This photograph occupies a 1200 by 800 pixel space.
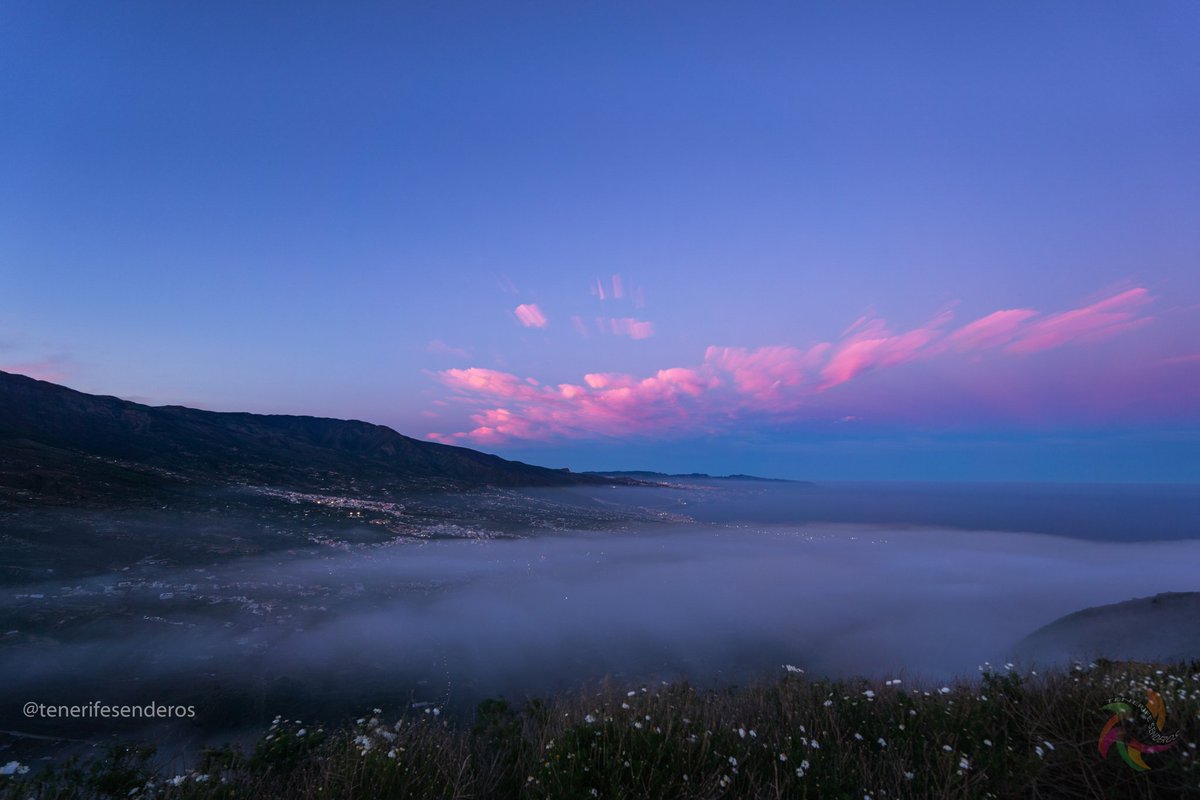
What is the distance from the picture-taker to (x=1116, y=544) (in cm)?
10450

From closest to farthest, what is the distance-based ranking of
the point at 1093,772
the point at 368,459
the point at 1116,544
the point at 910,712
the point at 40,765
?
the point at 1093,772 → the point at 910,712 → the point at 40,765 → the point at 1116,544 → the point at 368,459

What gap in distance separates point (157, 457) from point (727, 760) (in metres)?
147

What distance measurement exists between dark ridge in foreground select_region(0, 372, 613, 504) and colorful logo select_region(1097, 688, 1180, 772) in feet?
285

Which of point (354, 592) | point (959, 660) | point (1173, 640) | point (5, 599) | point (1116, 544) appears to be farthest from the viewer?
point (1116, 544)

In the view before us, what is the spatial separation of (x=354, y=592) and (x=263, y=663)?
17.0 meters

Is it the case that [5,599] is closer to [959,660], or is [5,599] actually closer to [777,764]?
[777,764]

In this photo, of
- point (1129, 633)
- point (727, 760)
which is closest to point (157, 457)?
point (727, 760)

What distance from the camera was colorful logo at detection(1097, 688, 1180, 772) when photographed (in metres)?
5.89

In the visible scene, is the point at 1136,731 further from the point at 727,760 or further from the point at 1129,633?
the point at 1129,633

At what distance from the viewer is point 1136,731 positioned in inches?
249

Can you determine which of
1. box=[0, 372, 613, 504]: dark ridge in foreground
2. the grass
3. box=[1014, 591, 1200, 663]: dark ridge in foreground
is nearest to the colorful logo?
the grass

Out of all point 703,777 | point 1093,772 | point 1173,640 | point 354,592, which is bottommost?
point 354,592

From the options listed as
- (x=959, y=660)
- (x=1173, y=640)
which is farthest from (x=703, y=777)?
(x=959, y=660)

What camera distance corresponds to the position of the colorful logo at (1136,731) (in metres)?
5.89
